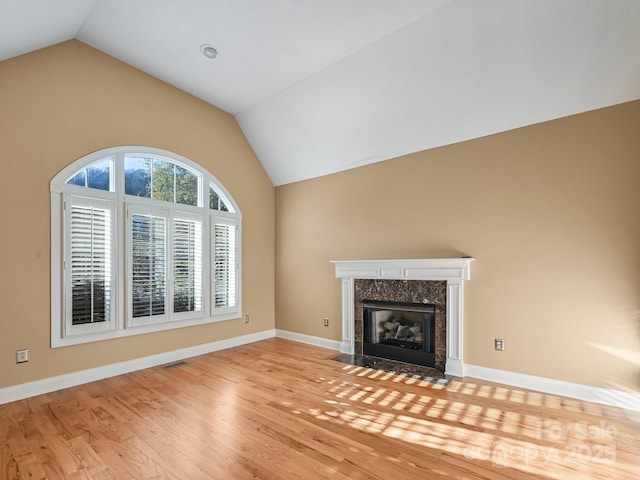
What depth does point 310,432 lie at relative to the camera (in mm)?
2400

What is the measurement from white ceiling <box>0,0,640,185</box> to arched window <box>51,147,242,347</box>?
1.23 m

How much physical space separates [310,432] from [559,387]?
97.7 inches

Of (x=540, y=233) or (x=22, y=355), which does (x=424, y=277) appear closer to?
(x=540, y=233)

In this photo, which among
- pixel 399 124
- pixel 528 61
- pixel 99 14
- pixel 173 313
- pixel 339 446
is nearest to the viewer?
pixel 339 446

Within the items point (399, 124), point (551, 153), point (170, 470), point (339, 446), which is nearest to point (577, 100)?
point (551, 153)

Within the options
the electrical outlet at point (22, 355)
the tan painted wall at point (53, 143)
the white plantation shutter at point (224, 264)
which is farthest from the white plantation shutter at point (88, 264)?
the white plantation shutter at point (224, 264)

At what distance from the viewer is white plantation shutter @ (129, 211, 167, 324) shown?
3812mm

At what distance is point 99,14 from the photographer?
10.1 feet

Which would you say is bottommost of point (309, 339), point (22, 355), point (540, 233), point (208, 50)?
point (309, 339)

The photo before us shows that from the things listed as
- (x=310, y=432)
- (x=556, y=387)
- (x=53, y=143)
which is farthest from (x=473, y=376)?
(x=53, y=143)

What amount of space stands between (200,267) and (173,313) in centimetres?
71

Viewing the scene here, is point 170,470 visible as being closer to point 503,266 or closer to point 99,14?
point 503,266

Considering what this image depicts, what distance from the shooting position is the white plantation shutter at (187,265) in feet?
13.9

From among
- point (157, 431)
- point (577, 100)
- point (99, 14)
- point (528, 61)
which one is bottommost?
point (157, 431)
